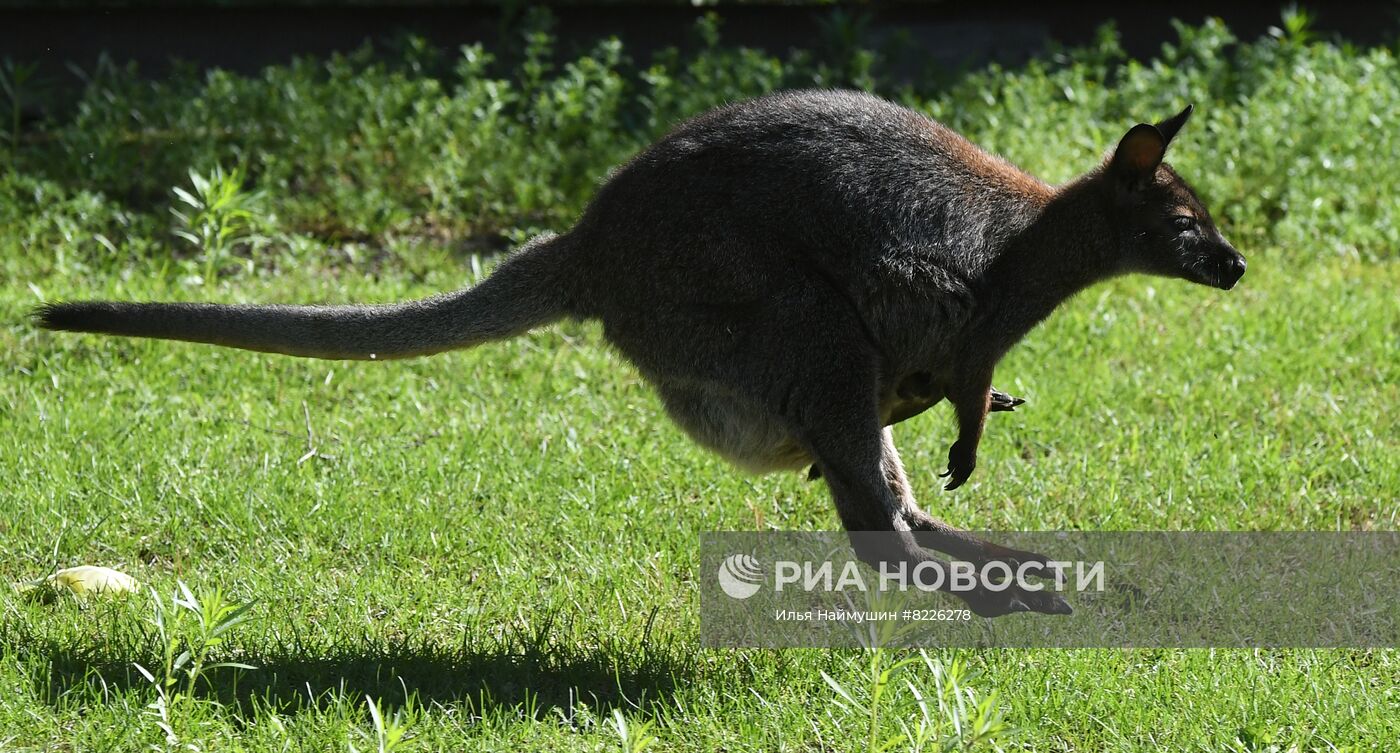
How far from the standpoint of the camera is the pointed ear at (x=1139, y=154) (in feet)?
15.0

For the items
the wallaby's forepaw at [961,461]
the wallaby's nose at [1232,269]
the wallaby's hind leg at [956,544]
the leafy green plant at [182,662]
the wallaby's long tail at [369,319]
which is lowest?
the wallaby's hind leg at [956,544]

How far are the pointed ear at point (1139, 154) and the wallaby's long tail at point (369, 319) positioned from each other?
5.40 feet

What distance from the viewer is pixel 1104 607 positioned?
15.8 feet

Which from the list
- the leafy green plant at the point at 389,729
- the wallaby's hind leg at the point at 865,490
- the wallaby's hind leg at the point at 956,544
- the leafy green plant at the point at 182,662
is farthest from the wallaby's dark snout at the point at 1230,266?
the leafy green plant at the point at 182,662

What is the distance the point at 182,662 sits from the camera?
3873 millimetres

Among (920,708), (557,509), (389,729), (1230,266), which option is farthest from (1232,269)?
A: (389,729)

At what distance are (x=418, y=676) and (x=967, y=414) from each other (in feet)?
5.62

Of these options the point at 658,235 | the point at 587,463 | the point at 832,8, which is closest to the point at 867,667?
the point at 658,235

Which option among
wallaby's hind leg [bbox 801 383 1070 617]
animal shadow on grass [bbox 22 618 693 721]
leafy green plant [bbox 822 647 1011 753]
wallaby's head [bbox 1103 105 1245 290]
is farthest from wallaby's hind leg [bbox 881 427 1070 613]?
wallaby's head [bbox 1103 105 1245 290]

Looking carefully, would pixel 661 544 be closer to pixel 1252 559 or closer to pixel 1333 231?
pixel 1252 559

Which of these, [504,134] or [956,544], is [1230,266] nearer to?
[956,544]

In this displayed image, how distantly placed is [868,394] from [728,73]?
15.9 ft

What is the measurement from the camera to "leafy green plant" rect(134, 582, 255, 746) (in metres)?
3.74

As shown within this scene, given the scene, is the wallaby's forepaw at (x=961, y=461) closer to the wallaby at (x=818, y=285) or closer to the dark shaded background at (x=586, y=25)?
the wallaby at (x=818, y=285)
